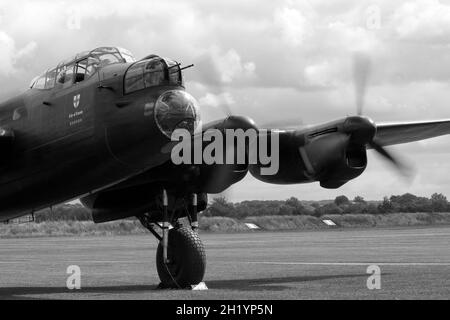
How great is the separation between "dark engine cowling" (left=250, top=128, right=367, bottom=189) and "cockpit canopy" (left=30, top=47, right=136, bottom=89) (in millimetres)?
5059

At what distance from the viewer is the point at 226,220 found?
310 ft

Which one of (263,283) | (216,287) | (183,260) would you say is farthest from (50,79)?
(263,283)

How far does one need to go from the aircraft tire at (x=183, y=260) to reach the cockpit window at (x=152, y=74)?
4852 mm

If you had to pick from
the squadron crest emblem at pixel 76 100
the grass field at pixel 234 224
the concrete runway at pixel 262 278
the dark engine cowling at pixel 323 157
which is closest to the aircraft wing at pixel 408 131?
the dark engine cowling at pixel 323 157

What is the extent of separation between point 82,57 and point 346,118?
650 cm

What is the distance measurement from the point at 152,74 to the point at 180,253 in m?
5.35

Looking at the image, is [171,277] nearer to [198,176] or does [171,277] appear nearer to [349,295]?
[198,176]

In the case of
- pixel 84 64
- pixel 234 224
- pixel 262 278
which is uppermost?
pixel 234 224

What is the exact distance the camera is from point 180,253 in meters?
18.8

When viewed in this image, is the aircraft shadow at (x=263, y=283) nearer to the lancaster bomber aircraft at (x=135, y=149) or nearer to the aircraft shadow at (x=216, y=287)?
the aircraft shadow at (x=216, y=287)

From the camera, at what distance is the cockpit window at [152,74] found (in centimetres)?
1510

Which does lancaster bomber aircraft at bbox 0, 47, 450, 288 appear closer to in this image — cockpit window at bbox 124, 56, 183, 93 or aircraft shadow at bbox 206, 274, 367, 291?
cockpit window at bbox 124, 56, 183, 93

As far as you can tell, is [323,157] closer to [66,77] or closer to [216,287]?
[216,287]
